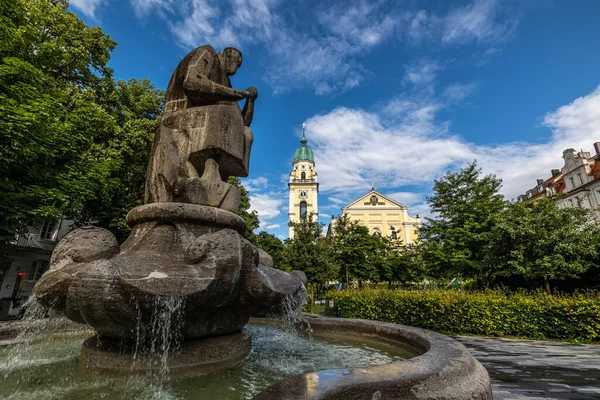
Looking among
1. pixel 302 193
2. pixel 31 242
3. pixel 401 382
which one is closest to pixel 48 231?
pixel 31 242

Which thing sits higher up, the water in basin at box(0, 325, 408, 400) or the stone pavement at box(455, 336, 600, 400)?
the water in basin at box(0, 325, 408, 400)

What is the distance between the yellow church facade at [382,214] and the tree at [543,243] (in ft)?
117

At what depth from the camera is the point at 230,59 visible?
497cm

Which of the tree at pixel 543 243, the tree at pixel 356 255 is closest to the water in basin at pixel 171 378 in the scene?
the tree at pixel 543 243

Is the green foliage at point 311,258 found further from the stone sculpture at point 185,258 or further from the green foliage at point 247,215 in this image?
the stone sculpture at point 185,258

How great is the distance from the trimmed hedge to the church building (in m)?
41.5

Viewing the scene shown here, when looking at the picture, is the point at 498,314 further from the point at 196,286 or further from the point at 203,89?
the point at 203,89

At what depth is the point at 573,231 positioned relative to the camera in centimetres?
1390

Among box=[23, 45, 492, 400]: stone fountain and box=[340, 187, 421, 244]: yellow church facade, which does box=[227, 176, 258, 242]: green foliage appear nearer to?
box=[23, 45, 492, 400]: stone fountain

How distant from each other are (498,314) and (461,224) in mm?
11563

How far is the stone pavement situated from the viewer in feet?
12.5

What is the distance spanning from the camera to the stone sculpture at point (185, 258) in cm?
247

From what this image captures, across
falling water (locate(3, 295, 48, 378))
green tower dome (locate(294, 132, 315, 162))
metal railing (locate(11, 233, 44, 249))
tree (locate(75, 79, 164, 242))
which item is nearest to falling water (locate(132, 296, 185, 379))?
falling water (locate(3, 295, 48, 378))

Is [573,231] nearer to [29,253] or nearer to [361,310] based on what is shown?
[361,310]
